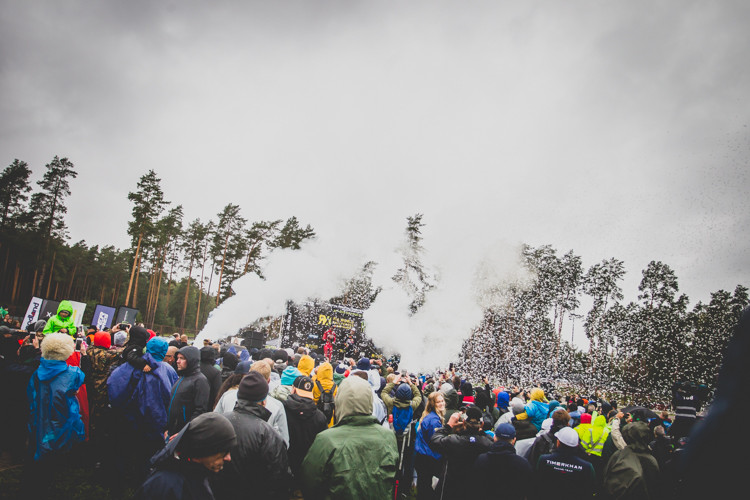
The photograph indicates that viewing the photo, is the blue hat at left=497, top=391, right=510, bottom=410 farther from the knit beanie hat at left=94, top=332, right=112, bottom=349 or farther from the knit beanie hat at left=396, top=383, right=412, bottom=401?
the knit beanie hat at left=94, top=332, right=112, bottom=349

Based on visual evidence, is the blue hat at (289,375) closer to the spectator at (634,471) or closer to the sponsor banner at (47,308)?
the spectator at (634,471)

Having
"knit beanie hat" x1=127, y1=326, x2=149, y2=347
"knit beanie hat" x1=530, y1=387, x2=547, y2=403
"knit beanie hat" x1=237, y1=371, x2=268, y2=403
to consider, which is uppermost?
"knit beanie hat" x1=127, y1=326, x2=149, y2=347

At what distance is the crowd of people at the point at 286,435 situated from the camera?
3191 millimetres

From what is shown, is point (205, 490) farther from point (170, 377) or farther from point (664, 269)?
point (664, 269)

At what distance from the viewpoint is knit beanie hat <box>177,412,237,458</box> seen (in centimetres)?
245

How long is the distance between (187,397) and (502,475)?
4199mm

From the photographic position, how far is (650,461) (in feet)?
15.8

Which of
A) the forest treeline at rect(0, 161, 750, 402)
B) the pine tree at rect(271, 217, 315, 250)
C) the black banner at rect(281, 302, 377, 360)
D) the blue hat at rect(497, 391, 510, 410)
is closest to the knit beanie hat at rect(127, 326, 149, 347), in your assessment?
the blue hat at rect(497, 391, 510, 410)

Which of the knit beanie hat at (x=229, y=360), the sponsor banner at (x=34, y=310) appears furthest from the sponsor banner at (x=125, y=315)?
the knit beanie hat at (x=229, y=360)

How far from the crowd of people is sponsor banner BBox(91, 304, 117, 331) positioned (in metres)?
12.0

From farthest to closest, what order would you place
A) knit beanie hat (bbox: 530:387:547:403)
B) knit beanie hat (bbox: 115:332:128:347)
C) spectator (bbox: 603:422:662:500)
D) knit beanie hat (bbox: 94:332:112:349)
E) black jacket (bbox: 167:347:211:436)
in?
knit beanie hat (bbox: 115:332:128:347) → knit beanie hat (bbox: 530:387:547:403) → knit beanie hat (bbox: 94:332:112:349) → black jacket (bbox: 167:347:211:436) → spectator (bbox: 603:422:662:500)

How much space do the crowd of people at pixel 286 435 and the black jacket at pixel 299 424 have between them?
0.05 ft

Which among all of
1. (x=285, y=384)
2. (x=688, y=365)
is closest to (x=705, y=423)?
(x=285, y=384)

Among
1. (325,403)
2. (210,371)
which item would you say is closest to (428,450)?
(325,403)
